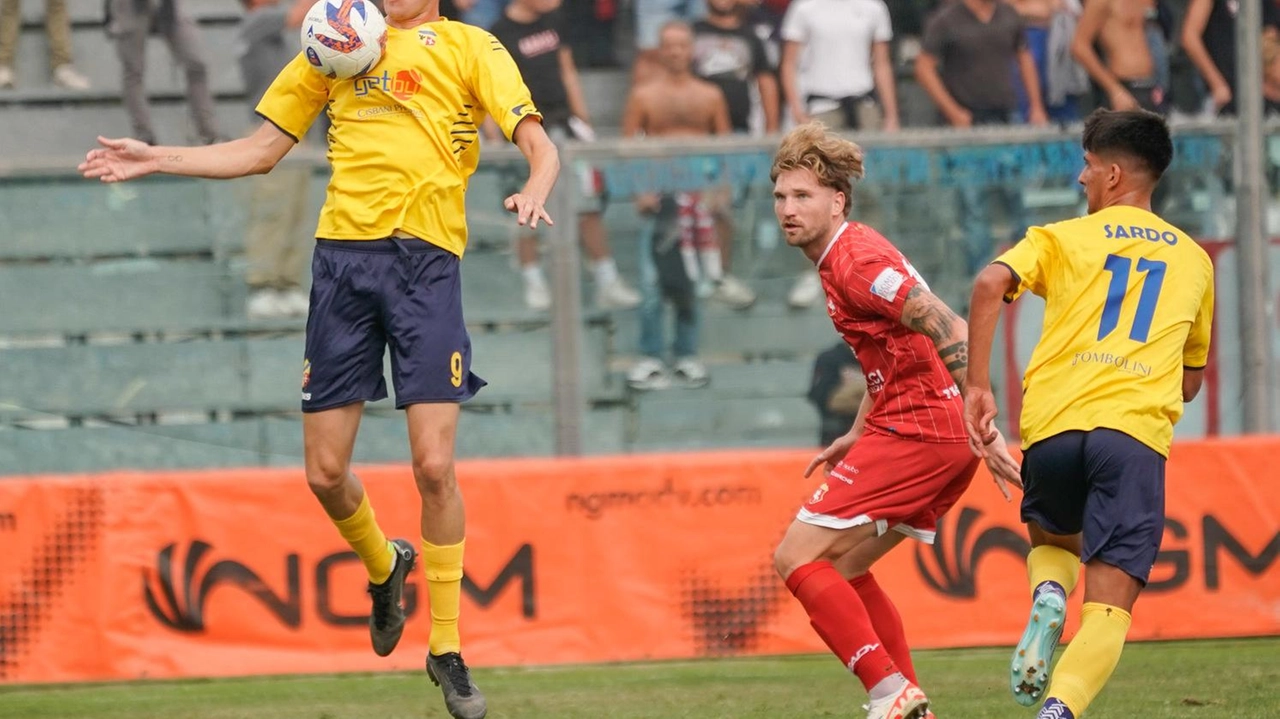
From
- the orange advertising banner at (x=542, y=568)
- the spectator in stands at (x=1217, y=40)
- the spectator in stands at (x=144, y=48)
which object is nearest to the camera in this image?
the orange advertising banner at (x=542, y=568)

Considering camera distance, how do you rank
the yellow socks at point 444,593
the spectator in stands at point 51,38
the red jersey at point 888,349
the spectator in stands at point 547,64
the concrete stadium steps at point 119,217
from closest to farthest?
1. the red jersey at point 888,349
2. the yellow socks at point 444,593
3. the concrete stadium steps at point 119,217
4. the spectator in stands at point 547,64
5. the spectator in stands at point 51,38

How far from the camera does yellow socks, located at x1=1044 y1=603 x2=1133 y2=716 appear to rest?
5.25 m

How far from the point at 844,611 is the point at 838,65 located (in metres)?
6.30

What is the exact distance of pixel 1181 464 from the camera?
9359 millimetres

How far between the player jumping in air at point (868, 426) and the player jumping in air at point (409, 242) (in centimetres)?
95

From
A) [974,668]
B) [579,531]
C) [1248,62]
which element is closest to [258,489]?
[579,531]

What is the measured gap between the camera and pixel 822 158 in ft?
19.9

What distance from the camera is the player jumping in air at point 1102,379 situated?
533cm

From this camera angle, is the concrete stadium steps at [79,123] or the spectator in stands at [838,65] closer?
the spectator in stands at [838,65]

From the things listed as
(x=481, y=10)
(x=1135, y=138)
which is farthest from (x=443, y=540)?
(x=481, y=10)

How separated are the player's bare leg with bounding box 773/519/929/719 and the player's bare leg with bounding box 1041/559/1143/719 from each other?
563 millimetres

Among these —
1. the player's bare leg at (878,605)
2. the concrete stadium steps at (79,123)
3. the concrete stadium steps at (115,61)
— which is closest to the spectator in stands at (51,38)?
the concrete stadium steps at (115,61)

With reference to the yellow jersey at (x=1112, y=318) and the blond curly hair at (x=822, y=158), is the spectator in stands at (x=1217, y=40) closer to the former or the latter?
the blond curly hair at (x=822, y=158)

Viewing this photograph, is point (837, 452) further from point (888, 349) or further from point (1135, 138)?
point (1135, 138)
